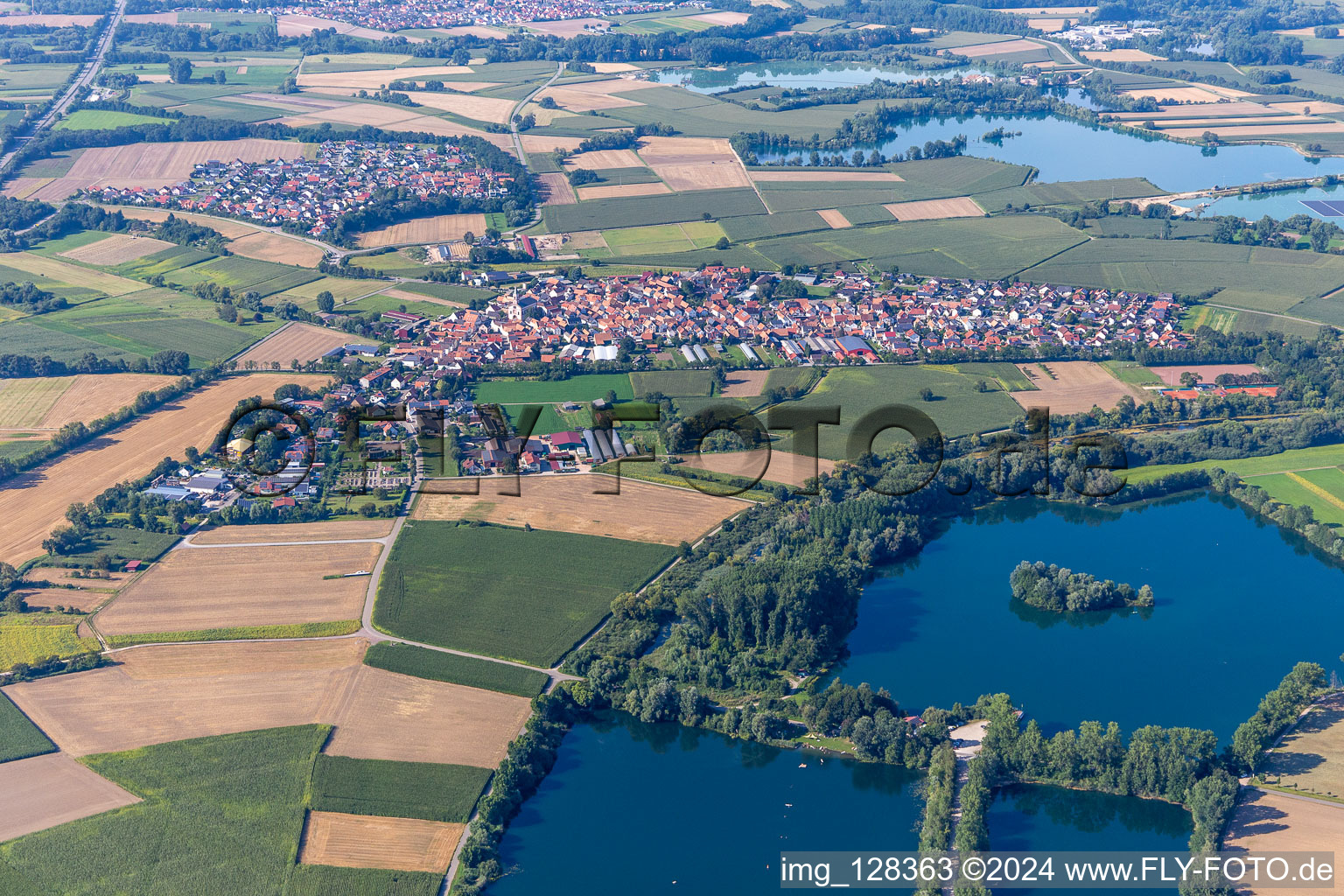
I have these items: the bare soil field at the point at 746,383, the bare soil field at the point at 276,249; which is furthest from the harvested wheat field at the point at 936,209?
the bare soil field at the point at 276,249

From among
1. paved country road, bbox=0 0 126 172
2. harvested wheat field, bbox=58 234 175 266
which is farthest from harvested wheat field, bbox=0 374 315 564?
paved country road, bbox=0 0 126 172

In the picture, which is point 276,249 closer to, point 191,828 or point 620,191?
point 620,191

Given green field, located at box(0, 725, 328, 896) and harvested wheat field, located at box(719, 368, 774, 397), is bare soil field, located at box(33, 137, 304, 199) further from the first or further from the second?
green field, located at box(0, 725, 328, 896)

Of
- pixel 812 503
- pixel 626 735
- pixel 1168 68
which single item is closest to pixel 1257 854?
pixel 626 735

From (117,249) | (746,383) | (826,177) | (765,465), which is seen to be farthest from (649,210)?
(765,465)

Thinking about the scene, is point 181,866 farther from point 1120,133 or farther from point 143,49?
point 143,49
